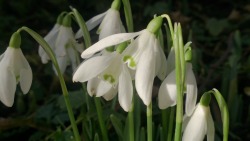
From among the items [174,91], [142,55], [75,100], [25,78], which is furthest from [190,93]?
[75,100]

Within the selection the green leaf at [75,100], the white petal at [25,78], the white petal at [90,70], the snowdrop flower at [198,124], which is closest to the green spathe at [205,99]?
the snowdrop flower at [198,124]

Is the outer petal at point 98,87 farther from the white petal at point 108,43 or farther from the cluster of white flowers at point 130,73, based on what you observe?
the white petal at point 108,43

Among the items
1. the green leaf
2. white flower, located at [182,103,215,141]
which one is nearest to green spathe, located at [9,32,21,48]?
white flower, located at [182,103,215,141]

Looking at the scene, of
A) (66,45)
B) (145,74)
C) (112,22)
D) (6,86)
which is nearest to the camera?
(145,74)

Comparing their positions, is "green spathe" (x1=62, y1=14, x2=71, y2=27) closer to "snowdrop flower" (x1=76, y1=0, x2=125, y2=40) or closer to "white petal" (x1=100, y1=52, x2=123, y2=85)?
"snowdrop flower" (x1=76, y1=0, x2=125, y2=40)

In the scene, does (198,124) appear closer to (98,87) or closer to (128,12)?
(98,87)

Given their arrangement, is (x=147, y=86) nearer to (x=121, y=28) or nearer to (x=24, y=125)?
(x=121, y=28)

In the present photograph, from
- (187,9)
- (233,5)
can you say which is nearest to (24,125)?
(187,9)
